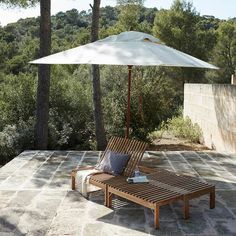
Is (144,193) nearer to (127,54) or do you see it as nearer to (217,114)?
(127,54)

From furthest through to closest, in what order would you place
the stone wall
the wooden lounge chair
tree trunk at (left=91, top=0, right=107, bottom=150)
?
1. tree trunk at (left=91, top=0, right=107, bottom=150)
2. the stone wall
3. the wooden lounge chair

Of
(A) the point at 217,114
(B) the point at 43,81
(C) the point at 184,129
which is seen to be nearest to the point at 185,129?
(C) the point at 184,129

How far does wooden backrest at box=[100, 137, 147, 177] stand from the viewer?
5.74m

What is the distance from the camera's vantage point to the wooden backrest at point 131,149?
574 cm

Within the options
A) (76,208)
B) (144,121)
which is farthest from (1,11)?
(76,208)

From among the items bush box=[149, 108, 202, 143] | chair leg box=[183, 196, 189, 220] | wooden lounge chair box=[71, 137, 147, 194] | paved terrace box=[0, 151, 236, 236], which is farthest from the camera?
bush box=[149, 108, 202, 143]

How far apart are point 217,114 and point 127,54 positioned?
5756mm

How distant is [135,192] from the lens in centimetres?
481

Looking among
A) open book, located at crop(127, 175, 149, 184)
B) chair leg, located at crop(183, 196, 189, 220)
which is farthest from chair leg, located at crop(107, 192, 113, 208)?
chair leg, located at crop(183, 196, 189, 220)

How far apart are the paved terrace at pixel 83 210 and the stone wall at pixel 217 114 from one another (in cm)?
224

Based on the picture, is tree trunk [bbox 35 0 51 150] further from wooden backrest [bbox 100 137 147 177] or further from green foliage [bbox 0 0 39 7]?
wooden backrest [bbox 100 137 147 177]

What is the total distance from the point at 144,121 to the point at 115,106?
1.02 meters

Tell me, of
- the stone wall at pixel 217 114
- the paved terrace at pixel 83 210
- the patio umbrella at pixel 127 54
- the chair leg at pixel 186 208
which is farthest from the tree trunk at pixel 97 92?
the chair leg at pixel 186 208

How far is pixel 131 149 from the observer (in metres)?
→ 5.95
